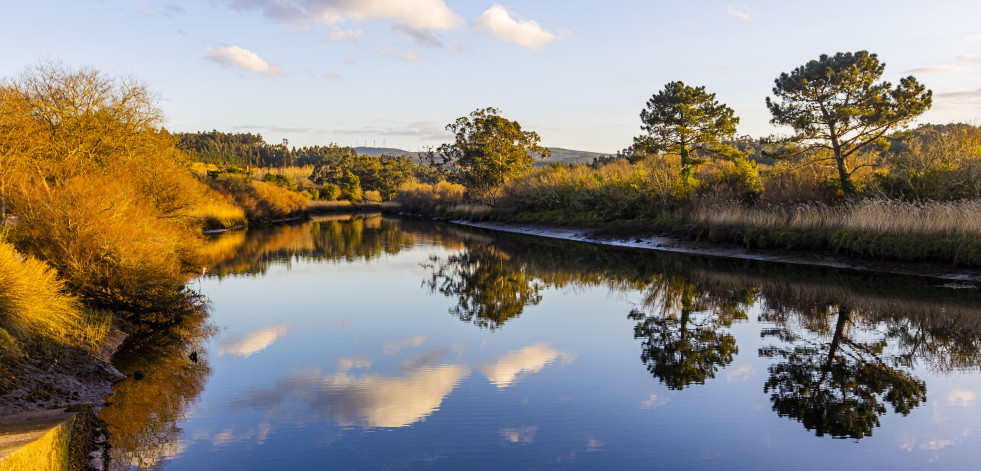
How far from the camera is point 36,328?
8.02m

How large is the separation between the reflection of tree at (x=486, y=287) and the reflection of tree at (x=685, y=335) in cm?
314

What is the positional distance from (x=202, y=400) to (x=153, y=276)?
4.79 meters

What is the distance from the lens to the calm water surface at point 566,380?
6.28m

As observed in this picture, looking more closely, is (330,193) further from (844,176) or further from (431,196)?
(844,176)

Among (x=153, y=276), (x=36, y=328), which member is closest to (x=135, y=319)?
(x=153, y=276)

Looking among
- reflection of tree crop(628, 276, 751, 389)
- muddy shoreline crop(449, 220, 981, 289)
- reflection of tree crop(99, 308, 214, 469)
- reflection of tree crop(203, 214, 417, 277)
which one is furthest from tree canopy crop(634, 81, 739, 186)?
reflection of tree crop(99, 308, 214, 469)

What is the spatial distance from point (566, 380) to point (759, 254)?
16.8 metres

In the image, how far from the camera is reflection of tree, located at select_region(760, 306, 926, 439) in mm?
7020

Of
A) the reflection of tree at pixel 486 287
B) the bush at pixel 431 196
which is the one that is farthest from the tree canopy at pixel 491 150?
the reflection of tree at pixel 486 287

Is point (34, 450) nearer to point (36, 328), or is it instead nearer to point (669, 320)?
point (36, 328)

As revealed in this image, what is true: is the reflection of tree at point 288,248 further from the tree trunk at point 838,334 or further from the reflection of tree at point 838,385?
the tree trunk at point 838,334

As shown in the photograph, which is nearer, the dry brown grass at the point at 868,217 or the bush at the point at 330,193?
the dry brown grass at the point at 868,217

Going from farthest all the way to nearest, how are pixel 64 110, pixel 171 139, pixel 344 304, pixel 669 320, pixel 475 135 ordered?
pixel 475 135 → pixel 171 139 → pixel 64 110 → pixel 344 304 → pixel 669 320

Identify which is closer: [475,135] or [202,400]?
[202,400]
